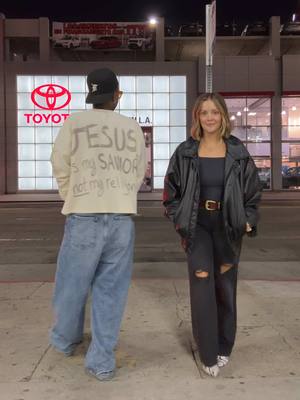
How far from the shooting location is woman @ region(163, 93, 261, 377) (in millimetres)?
3861

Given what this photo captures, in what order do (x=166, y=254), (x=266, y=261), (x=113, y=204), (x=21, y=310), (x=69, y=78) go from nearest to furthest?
1. (x=113, y=204)
2. (x=21, y=310)
3. (x=266, y=261)
4. (x=166, y=254)
5. (x=69, y=78)

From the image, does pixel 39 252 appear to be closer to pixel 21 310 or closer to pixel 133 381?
pixel 21 310

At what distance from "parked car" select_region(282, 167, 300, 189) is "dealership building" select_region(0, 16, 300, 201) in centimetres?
5

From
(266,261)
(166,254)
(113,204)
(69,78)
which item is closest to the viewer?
(113,204)

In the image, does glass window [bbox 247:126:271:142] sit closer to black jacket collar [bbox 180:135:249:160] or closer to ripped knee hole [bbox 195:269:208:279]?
black jacket collar [bbox 180:135:249:160]

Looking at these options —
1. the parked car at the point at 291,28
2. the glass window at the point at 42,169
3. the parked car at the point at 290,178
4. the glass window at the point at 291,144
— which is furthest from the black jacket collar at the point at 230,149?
the parked car at the point at 291,28

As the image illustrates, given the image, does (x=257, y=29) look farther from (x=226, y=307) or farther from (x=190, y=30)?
(x=226, y=307)

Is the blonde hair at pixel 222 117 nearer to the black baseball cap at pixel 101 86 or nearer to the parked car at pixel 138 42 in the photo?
the black baseball cap at pixel 101 86

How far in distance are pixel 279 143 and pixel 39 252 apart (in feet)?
76.0

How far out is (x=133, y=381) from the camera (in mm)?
3832

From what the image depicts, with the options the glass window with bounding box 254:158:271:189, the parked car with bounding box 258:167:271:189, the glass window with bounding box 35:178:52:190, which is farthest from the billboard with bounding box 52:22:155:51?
the parked car with bounding box 258:167:271:189

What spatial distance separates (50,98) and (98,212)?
28.7 meters

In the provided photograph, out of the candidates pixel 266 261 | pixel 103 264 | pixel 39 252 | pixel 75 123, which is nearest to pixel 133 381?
pixel 103 264

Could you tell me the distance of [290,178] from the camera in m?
32.1
